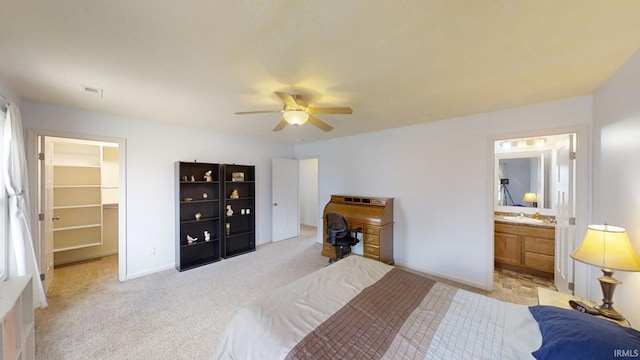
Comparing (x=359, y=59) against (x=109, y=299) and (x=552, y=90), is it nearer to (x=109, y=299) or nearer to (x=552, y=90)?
(x=552, y=90)

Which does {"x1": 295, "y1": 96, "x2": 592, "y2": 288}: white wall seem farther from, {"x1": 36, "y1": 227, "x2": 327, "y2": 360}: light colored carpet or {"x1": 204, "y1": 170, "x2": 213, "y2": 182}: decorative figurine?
{"x1": 204, "y1": 170, "x2": 213, "y2": 182}: decorative figurine

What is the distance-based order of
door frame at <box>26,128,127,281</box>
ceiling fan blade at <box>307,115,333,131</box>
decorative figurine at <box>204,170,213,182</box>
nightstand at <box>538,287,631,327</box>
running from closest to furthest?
nightstand at <box>538,287,631,327</box>
ceiling fan blade at <box>307,115,333,131</box>
door frame at <box>26,128,127,281</box>
decorative figurine at <box>204,170,213,182</box>

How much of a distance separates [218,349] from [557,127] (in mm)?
3980

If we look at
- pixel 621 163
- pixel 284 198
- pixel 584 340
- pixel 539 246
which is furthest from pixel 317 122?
pixel 539 246

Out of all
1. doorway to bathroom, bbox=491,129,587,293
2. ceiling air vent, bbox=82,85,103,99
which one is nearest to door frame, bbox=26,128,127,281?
Answer: ceiling air vent, bbox=82,85,103,99

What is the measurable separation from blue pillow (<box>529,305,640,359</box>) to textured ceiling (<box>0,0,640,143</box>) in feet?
5.48

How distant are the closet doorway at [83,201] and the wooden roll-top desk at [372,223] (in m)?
3.80

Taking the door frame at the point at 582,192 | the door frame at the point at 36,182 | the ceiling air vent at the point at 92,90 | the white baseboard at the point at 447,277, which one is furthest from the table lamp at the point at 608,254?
the door frame at the point at 36,182

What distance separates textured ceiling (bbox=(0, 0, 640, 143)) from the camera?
1266 millimetres

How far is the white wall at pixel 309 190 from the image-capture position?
739cm

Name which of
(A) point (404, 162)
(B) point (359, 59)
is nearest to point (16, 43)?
(B) point (359, 59)

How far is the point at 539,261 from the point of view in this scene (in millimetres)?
3371

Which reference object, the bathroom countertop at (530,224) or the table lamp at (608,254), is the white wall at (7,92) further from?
the bathroom countertop at (530,224)

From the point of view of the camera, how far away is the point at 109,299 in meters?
2.78
